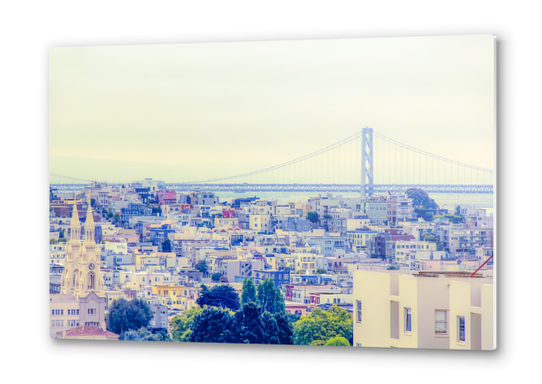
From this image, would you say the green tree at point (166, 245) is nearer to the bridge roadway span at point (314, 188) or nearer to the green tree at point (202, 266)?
the green tree at point (202, 266)

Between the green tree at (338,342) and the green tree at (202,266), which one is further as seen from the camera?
the green tree at (202,266)

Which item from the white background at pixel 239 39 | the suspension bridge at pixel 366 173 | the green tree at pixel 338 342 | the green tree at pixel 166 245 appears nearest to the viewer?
the white background at pixel 239 39

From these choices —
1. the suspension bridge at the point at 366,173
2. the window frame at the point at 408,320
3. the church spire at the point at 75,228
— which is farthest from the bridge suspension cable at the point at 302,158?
the window frame at the point at 408,320

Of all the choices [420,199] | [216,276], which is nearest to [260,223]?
[216,276]

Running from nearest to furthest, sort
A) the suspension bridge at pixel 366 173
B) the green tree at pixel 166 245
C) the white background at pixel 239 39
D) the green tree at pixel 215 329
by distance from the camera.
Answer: the white background at pixel 239 39 < the suspension bridge at pixel 366 173 < the green tree at pixel 215 329 < the green tree at pixel 166 245
